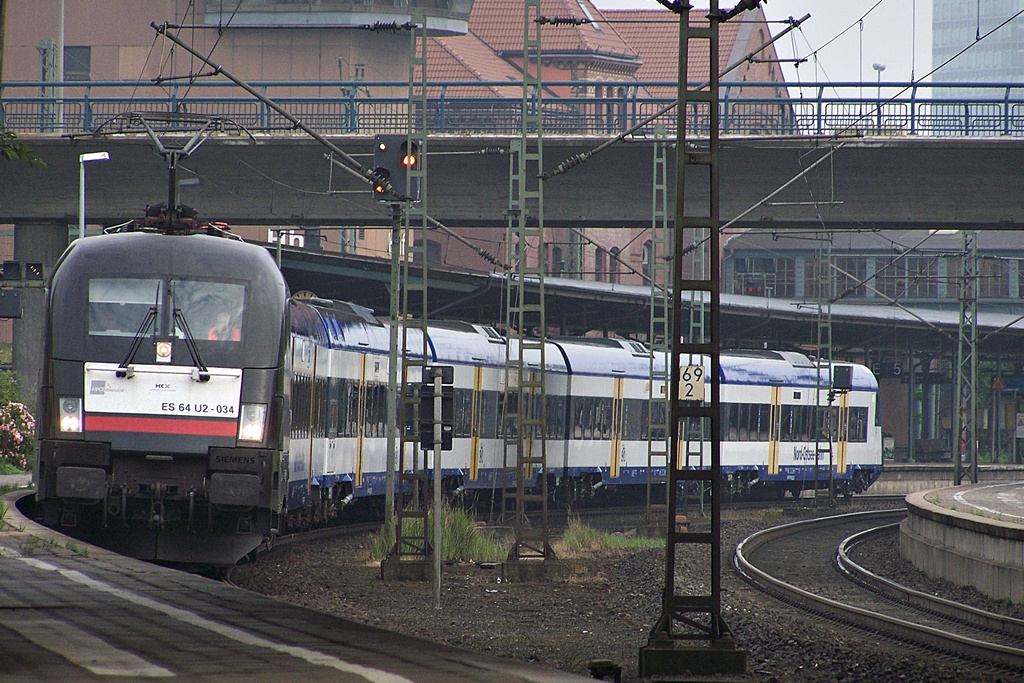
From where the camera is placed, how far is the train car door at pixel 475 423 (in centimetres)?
2897

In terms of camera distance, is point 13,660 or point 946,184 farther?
point 946,184

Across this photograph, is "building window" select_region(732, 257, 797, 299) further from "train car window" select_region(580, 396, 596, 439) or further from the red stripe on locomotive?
the red stripe on locomotive

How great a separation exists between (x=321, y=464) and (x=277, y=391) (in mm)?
6912

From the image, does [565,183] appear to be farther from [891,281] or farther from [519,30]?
[891,281]

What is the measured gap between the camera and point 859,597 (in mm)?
19625

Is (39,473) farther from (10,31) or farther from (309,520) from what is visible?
(10,31)

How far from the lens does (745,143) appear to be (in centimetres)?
2933

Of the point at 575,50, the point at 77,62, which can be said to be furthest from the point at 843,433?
the point at 575,50

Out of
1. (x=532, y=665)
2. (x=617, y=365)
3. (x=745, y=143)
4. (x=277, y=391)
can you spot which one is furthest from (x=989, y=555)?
(x=617, y=365)

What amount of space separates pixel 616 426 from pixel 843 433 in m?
9.09

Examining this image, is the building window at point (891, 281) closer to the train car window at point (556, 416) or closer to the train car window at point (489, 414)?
the train car window at point (556, 416)

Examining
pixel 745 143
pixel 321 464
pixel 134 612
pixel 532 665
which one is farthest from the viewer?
pixel 745 143

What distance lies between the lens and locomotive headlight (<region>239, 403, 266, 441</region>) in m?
15.4

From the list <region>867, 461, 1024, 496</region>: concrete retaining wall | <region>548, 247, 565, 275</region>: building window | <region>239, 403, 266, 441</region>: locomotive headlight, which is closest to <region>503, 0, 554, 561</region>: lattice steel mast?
<region>239, 403, 266, 441</region>: locomotive headlight
